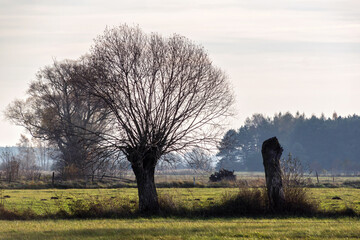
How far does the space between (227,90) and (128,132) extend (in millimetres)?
5335

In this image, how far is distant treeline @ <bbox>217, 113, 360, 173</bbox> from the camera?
13525 cm

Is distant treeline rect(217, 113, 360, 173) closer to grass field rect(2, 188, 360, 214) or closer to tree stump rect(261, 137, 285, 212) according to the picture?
grass field rect(2, 188, 360, 214)

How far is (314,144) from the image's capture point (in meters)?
140

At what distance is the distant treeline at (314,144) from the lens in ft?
444

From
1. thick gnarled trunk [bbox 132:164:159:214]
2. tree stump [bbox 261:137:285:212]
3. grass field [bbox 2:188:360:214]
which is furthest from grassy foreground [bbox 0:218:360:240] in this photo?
thick gnarled trunk [bbox 132:164:159:214]

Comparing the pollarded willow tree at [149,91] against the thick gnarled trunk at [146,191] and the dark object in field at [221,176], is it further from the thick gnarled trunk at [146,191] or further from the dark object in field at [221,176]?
the dark object in field at [221,176]

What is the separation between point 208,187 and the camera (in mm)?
51594

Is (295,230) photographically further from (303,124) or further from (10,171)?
(303,124)

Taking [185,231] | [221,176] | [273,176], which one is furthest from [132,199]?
[221,176]

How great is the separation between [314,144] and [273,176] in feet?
393

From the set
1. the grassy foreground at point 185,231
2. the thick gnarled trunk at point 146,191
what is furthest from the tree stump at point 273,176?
the thick gnarled trunk at point 146,191

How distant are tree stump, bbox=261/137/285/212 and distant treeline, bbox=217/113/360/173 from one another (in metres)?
105

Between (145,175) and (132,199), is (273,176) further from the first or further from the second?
(132,199)

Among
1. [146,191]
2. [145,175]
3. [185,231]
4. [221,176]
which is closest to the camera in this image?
[185,231]
